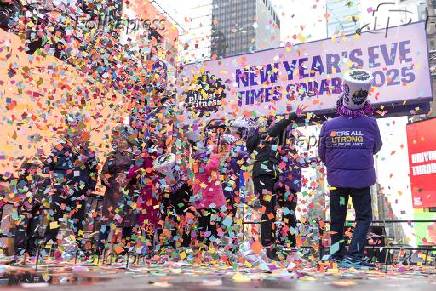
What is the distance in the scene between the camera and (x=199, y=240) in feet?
16.4

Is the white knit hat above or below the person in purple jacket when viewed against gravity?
above

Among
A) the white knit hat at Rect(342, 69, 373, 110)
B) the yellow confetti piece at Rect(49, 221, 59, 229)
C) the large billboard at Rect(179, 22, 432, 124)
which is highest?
the large billboard at Rect(179, 22, 432, 124)

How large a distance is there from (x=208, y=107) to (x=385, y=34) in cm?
389

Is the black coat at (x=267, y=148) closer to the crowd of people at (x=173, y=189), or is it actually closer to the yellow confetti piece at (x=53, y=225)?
the crowd of people at (x=173, y=189)

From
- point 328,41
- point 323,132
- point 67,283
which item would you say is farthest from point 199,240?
point 328,41

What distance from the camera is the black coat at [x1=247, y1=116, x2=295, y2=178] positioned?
4719 mm

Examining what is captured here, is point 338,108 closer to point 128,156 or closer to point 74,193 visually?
point 128,156

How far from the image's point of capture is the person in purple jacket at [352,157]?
3945 mm

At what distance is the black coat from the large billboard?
10.6 ft

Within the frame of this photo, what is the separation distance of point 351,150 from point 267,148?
1.04 m

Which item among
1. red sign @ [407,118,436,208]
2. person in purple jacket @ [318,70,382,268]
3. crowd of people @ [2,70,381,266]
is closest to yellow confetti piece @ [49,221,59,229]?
crowd of people @ [2,70,381,266]

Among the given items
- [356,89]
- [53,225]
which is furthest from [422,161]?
[53,225]

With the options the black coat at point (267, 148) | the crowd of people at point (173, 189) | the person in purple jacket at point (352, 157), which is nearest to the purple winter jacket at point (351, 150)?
the person in purple jacket at point (352, 157)

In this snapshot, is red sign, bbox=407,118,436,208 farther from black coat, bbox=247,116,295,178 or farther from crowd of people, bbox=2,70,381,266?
black coat, bbox=247,116,295,178
